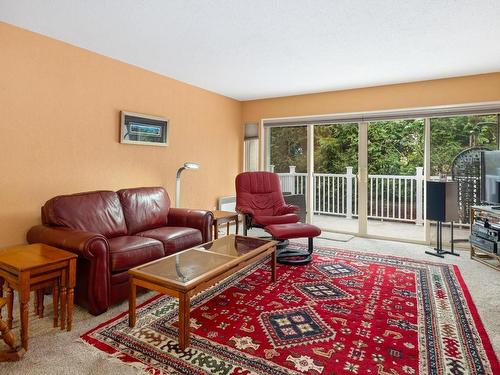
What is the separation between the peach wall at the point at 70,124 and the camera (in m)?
2.74

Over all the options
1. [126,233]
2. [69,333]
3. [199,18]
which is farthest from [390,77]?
[69,333]

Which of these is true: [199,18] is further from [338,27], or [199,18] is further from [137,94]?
[137,94]

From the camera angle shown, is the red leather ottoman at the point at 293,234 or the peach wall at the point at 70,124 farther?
the red leather ottoman at the point at 293,234

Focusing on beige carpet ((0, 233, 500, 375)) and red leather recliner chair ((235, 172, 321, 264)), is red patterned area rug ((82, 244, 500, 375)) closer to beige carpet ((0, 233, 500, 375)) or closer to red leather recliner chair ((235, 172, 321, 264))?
beige carpet ((0, 233, 500, 375))

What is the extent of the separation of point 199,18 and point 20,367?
2669mm

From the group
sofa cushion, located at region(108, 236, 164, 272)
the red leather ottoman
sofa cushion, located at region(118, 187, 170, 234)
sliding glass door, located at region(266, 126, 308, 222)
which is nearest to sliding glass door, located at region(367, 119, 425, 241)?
sliding glass door, located at region(266, 126, 308, 222)

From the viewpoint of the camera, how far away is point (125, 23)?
2.66 meters

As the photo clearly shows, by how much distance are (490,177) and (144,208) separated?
3.98 meters

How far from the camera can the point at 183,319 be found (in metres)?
1.82

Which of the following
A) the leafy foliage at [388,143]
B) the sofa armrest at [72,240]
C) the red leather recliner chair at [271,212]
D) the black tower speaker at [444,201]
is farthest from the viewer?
the leafy foliage at [388,143]

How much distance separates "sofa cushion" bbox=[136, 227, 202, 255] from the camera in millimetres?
2932

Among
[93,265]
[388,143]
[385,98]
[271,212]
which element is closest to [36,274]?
[93,265]

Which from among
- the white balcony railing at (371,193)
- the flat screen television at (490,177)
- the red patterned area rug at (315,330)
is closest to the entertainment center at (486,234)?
the flat screen television at (490,177)

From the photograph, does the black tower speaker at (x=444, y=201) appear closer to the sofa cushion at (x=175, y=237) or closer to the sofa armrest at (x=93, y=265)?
the sofa cushion at (x=175, y=237)
